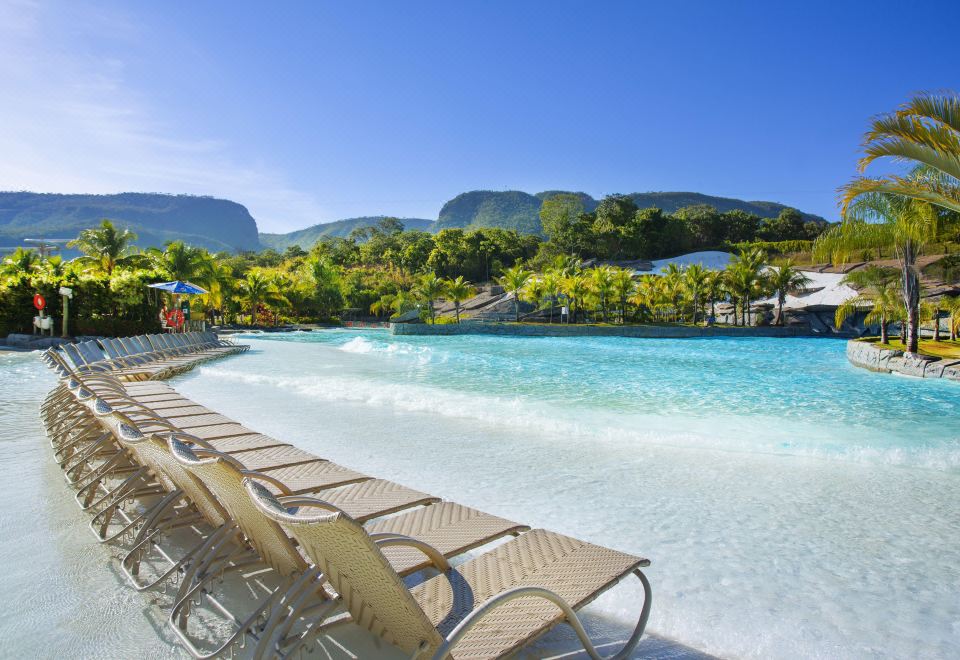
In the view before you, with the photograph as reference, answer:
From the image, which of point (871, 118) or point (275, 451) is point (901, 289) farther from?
point (275, 451)

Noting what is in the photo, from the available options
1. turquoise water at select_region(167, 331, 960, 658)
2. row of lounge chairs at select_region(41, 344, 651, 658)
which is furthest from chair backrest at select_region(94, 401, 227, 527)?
turquoise water at select_region(167, 331, 960, 658)

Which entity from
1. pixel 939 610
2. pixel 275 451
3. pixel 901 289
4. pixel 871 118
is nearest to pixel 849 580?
pixel 939 610

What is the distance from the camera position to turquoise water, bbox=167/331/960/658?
2.85 meters

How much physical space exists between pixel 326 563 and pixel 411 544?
1.33ft

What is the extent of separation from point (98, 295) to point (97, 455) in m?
17.8

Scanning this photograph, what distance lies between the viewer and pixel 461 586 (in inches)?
85.3

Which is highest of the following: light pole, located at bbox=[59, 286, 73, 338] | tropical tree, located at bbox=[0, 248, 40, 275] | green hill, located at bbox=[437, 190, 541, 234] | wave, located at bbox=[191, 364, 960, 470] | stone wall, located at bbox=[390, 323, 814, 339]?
green hill, located at bbox=[437, 190, 541, 234]

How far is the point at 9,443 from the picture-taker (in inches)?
221

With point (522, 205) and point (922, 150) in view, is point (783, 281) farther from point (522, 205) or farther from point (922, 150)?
point (522, 205)

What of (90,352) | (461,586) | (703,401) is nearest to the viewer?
(461,586)

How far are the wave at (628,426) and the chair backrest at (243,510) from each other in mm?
5013

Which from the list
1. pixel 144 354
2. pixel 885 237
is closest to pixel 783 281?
pixel 885 237

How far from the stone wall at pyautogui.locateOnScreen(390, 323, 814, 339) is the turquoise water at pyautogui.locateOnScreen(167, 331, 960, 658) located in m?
21.0

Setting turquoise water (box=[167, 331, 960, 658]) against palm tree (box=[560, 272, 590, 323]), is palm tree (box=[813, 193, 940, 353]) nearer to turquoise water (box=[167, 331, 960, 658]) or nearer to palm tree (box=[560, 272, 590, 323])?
Result: turquoise water (box=[167, 331, 960, 658])
